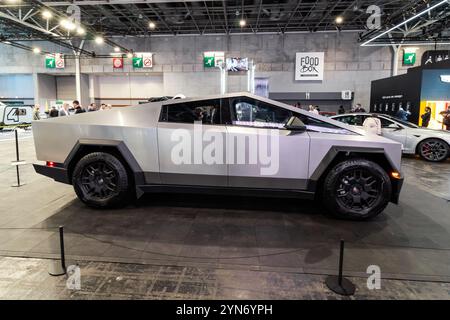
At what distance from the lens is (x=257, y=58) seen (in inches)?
806

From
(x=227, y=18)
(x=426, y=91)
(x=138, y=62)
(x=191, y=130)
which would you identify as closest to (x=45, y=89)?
(x=138, y=62)

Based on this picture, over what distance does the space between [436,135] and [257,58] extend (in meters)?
14.4

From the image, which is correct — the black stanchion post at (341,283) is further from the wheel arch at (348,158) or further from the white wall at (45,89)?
the white wall at (45,89)

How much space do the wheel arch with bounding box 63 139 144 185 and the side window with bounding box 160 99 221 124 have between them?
0.63 metres

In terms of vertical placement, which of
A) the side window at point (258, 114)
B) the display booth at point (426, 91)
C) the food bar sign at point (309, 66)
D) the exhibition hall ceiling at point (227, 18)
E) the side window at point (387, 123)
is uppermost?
the exhibition hall ceiling at point (227, 18)

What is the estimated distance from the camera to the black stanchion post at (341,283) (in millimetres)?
2205

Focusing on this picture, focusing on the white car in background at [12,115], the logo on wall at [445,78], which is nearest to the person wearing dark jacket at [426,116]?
the logo on wall at [445,78]

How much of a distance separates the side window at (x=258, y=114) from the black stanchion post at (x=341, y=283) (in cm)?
184

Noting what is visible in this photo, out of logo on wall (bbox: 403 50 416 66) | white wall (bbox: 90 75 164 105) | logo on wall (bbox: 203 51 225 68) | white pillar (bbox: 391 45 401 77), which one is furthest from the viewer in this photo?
white wall (bbox: 90 75 164 105)

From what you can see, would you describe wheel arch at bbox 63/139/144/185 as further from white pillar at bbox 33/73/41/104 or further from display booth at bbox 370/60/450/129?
white pillar at bbox 33/73/41/104

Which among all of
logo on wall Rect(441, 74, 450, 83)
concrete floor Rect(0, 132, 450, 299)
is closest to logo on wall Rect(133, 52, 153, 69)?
logo on wall Rect(441, 74, 450, 83)

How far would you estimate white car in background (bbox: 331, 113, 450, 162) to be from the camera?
8023 mm

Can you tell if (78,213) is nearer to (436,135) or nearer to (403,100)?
(436,135)

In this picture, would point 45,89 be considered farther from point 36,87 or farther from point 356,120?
point 356,120
